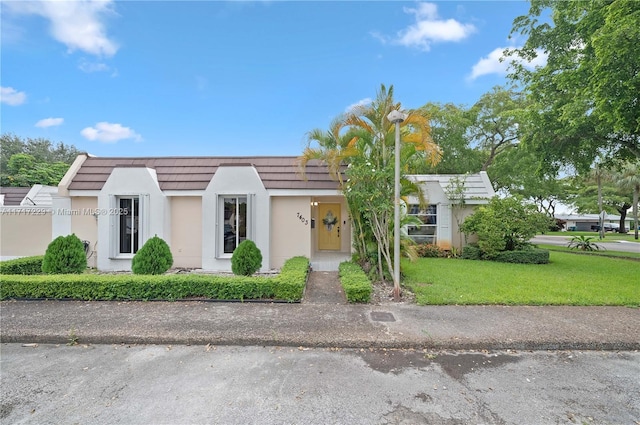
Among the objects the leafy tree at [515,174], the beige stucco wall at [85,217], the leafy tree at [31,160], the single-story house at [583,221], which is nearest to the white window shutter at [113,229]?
the beige stucco wall at [85,217]

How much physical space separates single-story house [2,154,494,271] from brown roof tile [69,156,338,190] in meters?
0.03

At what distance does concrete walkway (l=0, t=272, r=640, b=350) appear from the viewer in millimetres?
4090

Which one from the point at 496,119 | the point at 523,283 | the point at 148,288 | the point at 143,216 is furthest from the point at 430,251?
the point at 496,119

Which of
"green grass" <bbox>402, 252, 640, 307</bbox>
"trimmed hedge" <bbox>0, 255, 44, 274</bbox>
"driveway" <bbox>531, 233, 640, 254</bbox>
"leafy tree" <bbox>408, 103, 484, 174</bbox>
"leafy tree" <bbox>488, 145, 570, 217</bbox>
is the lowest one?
"driveway" <bbox>531, 233, 640, 254</bbox>

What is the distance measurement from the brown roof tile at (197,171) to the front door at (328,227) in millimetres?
2796

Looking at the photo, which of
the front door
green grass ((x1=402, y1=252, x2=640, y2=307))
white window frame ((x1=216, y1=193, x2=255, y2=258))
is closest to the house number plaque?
white window frame ((x1=216, y1=193, x2=255, y2=258))

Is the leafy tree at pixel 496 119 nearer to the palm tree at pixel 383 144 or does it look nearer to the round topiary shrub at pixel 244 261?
the palm tree at pixel 383 144

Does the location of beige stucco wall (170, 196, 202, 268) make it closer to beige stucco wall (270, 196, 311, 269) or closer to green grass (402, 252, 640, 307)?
beige stucco wall (270, 196, 311, 269)

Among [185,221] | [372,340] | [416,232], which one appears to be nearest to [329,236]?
[416,232]

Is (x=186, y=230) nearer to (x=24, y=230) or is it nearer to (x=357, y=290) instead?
(x=24, y=230)

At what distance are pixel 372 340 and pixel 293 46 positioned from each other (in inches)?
469

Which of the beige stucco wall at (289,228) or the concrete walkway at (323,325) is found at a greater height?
the beige stucco wall at (289,228)

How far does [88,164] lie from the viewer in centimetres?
985

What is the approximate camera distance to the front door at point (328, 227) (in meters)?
11.9
